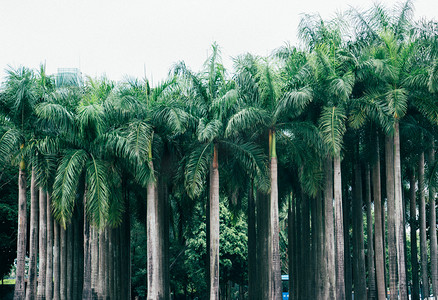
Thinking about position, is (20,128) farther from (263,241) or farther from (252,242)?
(252,242)

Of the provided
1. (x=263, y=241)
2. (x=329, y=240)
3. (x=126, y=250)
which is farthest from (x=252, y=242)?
(x=329, y=240)

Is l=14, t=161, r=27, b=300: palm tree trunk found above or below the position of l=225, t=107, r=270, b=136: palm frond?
below

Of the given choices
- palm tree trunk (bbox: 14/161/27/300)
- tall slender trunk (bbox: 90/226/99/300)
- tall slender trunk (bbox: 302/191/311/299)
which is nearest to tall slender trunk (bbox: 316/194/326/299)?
tall slender trunk (bbox: 302/191/311/299)

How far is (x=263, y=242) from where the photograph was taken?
27969 millimetres

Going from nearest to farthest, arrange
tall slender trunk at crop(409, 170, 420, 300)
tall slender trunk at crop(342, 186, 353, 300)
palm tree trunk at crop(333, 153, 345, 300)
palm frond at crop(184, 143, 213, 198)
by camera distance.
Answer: palm tree trunk at crop(333, 153, 345, 300) < palm frond at crop(184, 143, 213, 198) < tall slender trunk at crop(409, 170, 420, 300) < tall slender trunk at crop(342, 186, 353, 300)

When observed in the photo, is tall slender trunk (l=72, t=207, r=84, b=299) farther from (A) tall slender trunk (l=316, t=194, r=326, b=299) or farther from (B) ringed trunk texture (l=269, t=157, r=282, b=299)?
(A) tall slender trunk (l=316, t=194, r=326, b=299)

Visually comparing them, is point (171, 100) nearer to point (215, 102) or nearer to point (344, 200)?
point (215, 102)

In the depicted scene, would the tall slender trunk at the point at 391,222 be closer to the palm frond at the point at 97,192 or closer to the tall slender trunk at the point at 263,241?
the tall slender trunk at the point at 263,241

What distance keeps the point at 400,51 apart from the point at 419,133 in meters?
3.97

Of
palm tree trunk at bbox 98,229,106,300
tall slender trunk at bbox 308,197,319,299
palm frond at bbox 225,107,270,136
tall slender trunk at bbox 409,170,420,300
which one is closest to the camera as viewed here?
palm frond at bbox 225,107,270,136

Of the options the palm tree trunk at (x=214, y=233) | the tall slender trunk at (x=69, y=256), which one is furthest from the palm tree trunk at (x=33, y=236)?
the palm tree trunk at (x=214, y=233)

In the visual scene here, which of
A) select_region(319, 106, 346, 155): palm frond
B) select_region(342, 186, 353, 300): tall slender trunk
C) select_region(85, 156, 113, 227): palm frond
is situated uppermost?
select_region(319, 106, 346, 155): palm frond

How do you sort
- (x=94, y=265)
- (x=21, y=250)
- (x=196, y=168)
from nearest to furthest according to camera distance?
(x=21, y=250)
(x=196, y=168)
(x=94, y=265)

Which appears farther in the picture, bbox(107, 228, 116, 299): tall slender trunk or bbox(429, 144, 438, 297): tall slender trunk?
bbox(107, 228, 116, 299): tall slender trunk
